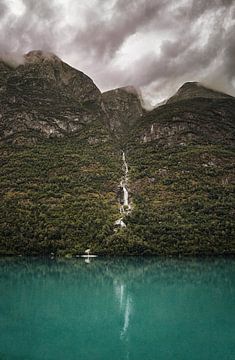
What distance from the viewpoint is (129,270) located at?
86.4 meters

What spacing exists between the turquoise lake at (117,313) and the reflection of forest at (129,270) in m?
0.20

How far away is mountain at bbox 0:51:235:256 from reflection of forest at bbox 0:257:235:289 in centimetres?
1111

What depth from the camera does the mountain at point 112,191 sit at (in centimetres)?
→ 11419

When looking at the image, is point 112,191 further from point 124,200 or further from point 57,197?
point 57,197

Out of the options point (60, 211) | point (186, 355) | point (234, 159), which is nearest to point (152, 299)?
point (186, 355)

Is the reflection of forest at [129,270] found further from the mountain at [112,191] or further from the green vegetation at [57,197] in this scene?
the green vegetation at [57,197]

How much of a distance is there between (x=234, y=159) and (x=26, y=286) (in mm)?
122147

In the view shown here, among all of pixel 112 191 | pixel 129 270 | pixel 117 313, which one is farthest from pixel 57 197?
pixel 117 313

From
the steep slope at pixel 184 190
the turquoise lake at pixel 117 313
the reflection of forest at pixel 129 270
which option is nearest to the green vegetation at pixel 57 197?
the steep slope at pixel 184 190

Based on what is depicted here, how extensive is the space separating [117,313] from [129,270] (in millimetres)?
38866

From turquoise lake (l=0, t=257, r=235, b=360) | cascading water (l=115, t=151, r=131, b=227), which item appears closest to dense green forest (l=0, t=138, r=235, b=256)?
cascading water (l=115, t=151, r=131, b=227)

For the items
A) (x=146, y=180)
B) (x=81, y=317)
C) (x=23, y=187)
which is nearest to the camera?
(x=81, y=317)

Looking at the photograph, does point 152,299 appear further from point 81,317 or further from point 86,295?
point 81,317

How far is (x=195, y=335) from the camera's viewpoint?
37969mm
